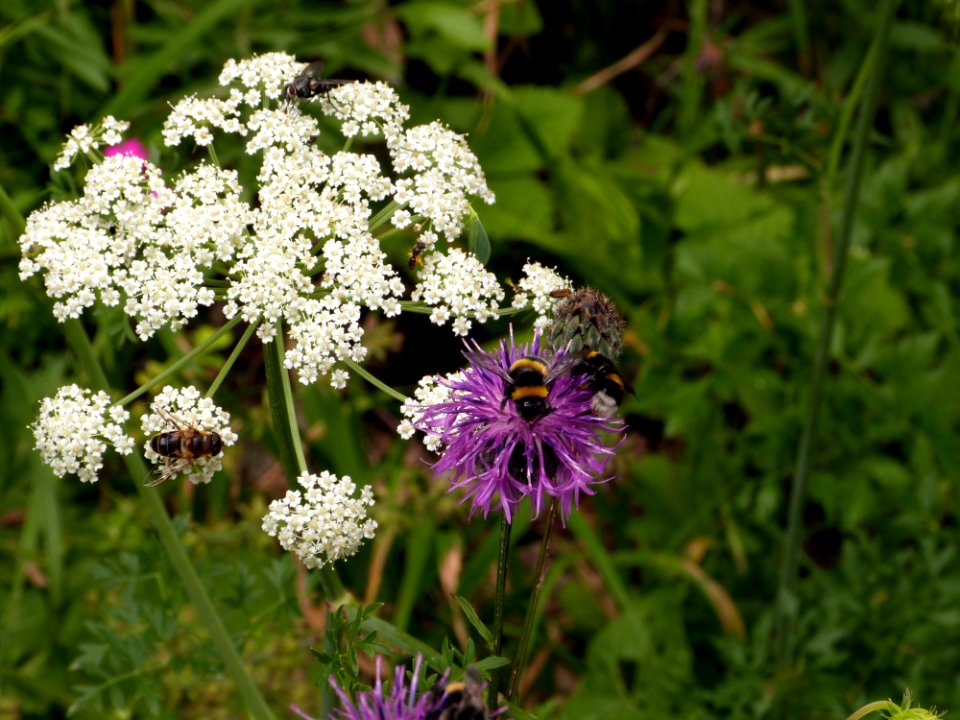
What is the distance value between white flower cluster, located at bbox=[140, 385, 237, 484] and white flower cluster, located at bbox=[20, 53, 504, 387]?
0.19 meters

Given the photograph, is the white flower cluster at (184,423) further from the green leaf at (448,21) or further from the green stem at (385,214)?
the green leaf at (448,21)

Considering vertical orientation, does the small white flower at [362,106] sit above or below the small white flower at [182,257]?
above

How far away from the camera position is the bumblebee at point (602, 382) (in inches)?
95.0

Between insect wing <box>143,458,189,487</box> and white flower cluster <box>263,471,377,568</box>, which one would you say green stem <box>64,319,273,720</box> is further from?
white flower cluster <box>263,471,377,568</box>

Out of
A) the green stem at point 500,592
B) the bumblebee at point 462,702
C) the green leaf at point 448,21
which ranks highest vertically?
the green leaf at point 448,21

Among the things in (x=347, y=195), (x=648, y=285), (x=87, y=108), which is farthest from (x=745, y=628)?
(x=87, y=108)

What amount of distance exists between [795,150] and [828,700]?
2164 millimetres

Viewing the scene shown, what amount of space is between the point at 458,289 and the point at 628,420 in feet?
11.0

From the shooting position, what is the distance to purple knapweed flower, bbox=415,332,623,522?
2432mm

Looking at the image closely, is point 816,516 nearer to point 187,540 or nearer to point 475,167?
point 187,540

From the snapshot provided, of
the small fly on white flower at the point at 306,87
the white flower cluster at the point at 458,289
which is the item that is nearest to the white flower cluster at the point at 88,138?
the small fly on white flower at the point at 306,87

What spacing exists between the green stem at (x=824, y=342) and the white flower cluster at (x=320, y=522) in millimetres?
2346

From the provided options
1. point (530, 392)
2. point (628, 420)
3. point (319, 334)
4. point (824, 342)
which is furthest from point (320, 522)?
point (628, 420)

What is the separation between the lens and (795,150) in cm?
430
